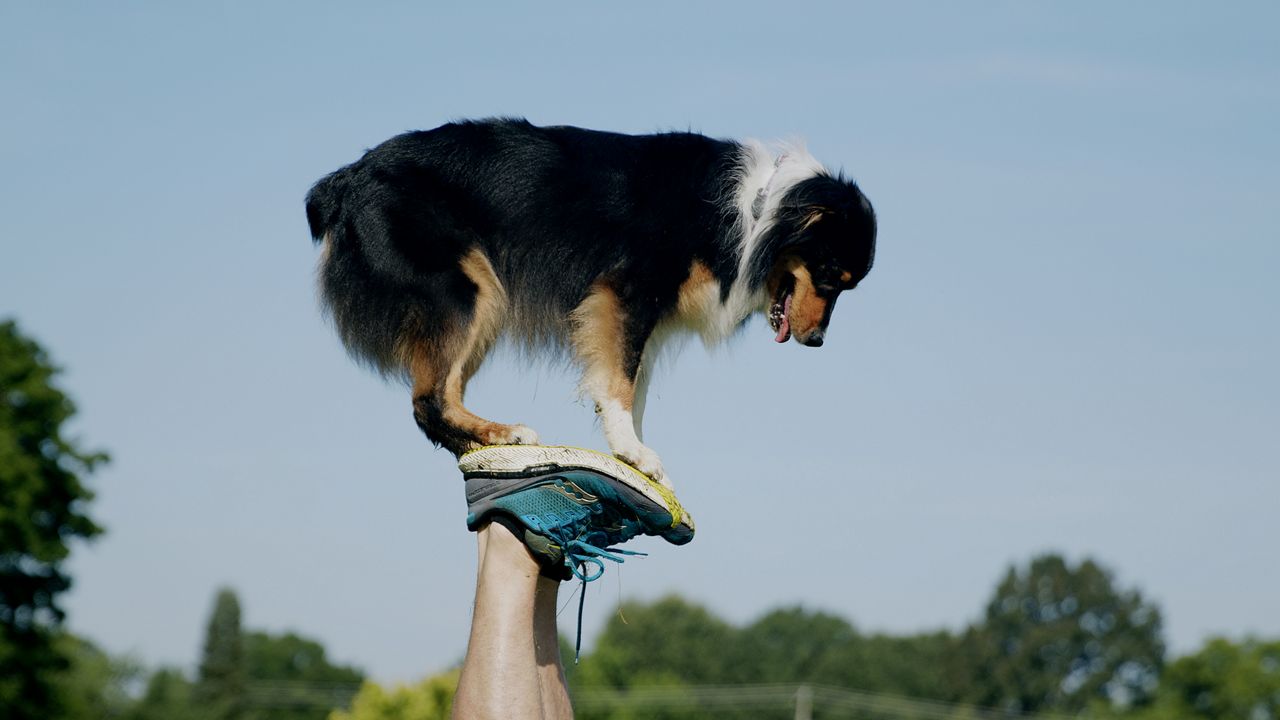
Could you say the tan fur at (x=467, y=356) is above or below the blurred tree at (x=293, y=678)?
below

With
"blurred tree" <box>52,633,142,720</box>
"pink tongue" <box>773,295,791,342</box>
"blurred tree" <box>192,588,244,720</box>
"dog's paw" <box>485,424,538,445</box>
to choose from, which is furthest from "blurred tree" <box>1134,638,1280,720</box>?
"dog's paw" <box>485,424,538,445</box>

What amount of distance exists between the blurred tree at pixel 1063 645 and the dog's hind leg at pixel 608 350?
65930mm

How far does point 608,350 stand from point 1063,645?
222 ft

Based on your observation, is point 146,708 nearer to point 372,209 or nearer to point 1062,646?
point 1062,646

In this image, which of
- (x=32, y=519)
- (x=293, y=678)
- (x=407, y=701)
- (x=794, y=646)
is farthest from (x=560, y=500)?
(x=794, y=646)

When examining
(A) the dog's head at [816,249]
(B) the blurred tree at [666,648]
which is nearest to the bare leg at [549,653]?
(A) the dog's head at [816,249]

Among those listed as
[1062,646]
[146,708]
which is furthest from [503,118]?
[1062,646]

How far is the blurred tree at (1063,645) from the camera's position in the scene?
69.5 metres

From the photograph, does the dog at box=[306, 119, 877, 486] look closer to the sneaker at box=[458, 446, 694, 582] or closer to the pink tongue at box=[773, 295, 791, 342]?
the pink tongue at box=[773, 295, 791, 342]

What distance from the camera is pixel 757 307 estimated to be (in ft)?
→ 22.1

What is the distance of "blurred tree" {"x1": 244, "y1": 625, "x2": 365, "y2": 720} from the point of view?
63438 millimetres

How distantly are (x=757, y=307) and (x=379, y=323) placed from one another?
66.8 inches

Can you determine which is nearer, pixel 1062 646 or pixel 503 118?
pixel 503 118

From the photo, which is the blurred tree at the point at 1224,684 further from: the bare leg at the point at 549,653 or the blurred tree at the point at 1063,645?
the bare leg at the point at 549,653
